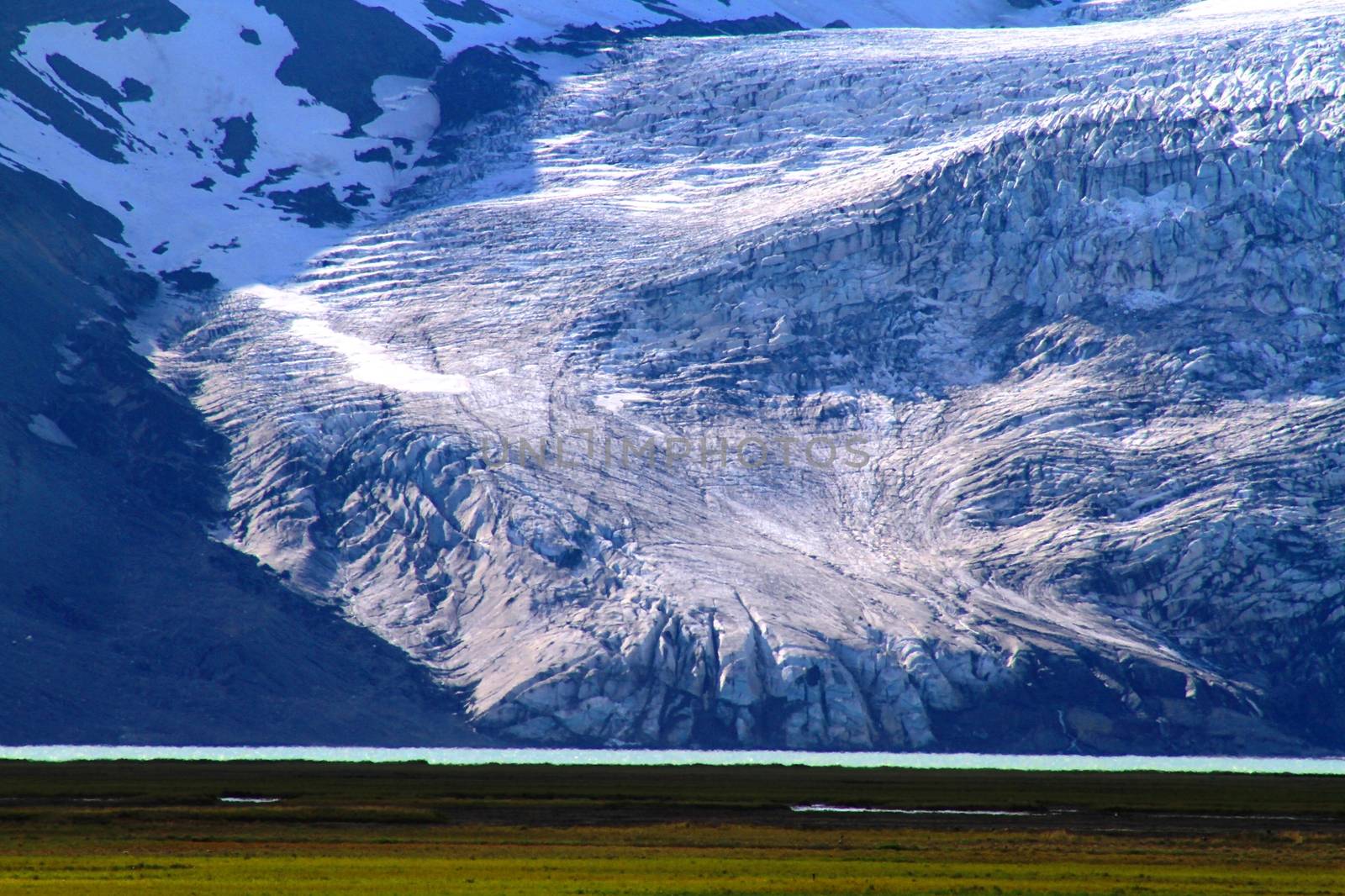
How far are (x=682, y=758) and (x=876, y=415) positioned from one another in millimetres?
31719

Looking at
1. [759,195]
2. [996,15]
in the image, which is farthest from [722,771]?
[996,15]

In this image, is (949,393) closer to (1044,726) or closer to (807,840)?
(1044,726)

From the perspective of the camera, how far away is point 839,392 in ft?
326

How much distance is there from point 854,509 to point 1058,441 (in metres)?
11.5

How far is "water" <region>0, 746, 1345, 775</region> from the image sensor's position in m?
66.5

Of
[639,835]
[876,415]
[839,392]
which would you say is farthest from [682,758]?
[639,835]

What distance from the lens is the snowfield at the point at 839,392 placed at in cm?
8175

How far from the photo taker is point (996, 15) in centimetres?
16950

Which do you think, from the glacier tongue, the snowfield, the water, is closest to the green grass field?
the water

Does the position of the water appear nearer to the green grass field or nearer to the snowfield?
the snowfield

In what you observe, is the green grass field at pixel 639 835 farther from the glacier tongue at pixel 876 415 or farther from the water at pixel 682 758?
the glacier tongue at pixel 876 415

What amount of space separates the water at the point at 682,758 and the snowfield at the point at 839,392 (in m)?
3.45

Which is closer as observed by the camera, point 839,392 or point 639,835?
point 639,835

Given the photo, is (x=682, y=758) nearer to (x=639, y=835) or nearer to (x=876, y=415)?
(x=876, y=415)
